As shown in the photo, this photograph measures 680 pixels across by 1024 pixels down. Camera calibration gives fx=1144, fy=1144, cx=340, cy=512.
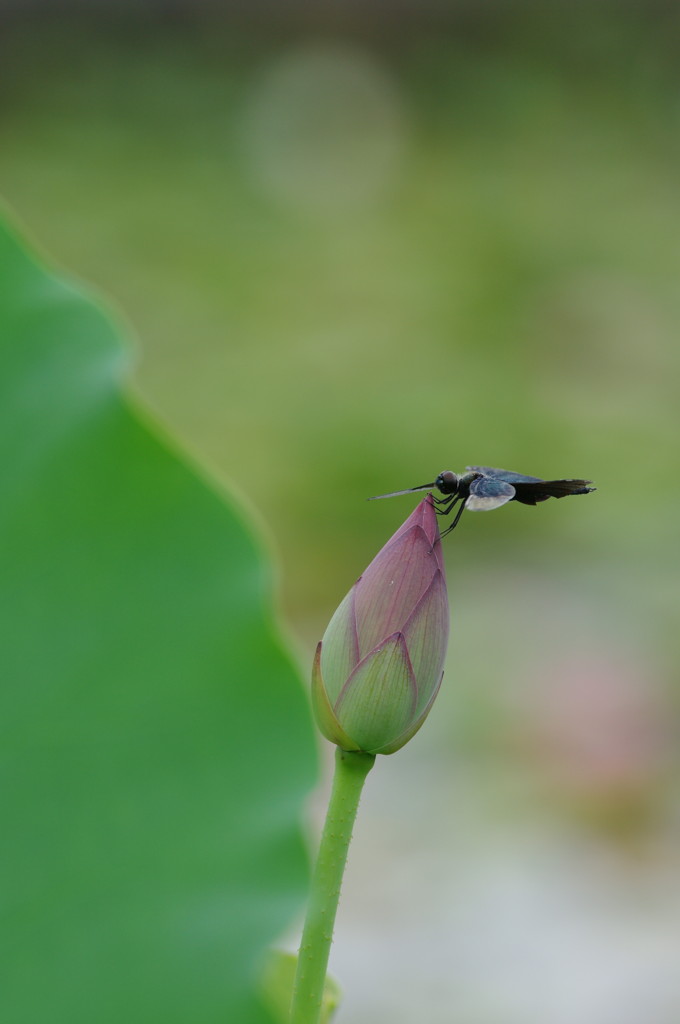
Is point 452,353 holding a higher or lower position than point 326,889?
higher

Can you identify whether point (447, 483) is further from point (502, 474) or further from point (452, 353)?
point (452, 353)

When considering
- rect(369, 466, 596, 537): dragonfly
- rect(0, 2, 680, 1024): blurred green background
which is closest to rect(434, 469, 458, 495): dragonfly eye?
rect(369, 466, 596, 537): dragonfly

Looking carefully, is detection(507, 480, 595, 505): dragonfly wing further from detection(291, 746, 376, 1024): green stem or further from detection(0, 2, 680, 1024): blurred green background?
detection(0, 2, 680, 1024): blurred green background

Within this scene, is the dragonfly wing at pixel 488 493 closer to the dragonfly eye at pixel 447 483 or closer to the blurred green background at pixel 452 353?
the dragonfly eye at pixel 447 483

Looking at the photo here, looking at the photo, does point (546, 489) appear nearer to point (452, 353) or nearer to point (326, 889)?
point (326, 889)

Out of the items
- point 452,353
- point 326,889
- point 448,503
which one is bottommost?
point 326,889

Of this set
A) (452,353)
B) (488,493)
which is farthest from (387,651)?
(452,353)

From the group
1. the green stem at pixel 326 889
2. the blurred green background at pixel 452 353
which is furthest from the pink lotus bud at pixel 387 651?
the blurred green background at pixel 452 353

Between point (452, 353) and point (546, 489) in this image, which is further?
point (452, 353)
